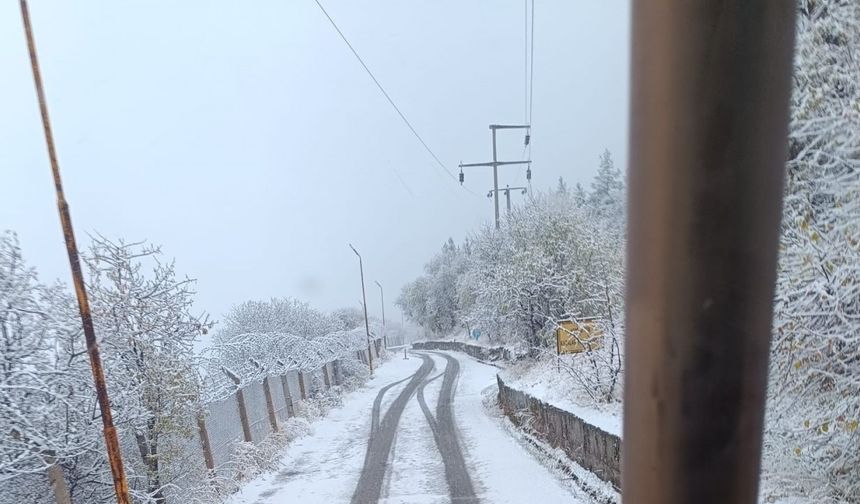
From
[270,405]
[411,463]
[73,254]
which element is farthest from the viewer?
[270,405]

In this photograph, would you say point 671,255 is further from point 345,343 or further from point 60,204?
point 345,343

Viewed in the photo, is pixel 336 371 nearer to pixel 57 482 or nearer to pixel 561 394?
pixel 561 394

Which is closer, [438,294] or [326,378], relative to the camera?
[326,378]

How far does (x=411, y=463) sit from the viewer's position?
10.4 m

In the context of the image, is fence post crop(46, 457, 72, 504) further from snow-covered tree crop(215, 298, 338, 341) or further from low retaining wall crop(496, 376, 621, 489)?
snow-covered tree crop(215, 298, 338, 341)

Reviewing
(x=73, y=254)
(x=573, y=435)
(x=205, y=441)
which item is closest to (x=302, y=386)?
(x=205, y=441)

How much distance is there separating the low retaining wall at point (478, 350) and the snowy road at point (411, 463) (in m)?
6.69

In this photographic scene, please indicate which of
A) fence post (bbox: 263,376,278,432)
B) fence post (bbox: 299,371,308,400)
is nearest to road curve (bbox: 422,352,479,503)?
fence post (bbox: 263,376,278,432)

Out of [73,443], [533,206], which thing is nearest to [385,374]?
[533,206]

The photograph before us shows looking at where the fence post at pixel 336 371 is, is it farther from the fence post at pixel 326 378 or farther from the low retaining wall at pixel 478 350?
the low retaining wall at pixel 478 350

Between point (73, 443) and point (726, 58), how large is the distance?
310 inches

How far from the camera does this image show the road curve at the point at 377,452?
888cm

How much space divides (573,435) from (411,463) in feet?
11.4

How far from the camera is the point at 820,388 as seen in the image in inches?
185
